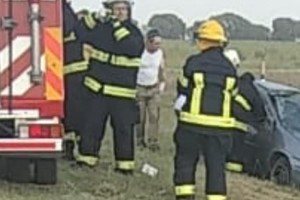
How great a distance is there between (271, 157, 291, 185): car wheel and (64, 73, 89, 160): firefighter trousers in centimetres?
246

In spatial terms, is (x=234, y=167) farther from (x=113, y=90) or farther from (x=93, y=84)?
(x=93, y=84)

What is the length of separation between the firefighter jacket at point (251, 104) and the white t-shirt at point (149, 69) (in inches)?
123

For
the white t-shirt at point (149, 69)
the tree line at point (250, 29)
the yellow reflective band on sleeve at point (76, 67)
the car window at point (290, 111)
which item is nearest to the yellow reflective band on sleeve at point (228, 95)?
the yellow reflective band on sleeve at point (76, 67)

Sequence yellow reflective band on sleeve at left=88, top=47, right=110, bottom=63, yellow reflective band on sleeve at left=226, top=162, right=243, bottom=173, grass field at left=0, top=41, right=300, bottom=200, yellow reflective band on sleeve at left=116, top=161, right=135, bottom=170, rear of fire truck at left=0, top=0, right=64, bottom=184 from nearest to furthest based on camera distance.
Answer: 1. rear of fire truck at left=0, top=0, right=64, bottom=184
2. grass field at left=0, top=41, right=300, bottom=200
3. yellow reflective band on sleeve at left=88, top=47, right=110, bottom=63
4. yellow reflective band on sleeve at left=116, top=161, right=135, bottom=170
5. yellow reflective band on sleeve at left=226, top=162, right=243, bottom=173

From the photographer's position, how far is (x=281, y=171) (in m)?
14.7

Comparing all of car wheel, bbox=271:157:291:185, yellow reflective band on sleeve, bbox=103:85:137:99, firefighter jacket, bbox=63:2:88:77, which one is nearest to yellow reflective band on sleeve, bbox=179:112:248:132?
yellow reflective band on sleeve, bbox=103:85:137:99

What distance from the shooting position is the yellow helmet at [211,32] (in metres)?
11.6

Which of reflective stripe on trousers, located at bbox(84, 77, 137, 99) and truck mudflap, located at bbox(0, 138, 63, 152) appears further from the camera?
reflective stripe on trousers, located at bbox(84, 77, 137, 99)

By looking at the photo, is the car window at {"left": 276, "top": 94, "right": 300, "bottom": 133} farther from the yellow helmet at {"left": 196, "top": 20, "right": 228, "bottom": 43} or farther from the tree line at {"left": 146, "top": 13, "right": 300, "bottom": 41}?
the tree line at {"left": 146, "top": 13, "right": 300, "bottom": 41}

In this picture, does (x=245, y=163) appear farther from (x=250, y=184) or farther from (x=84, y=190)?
(x=84, y=190)

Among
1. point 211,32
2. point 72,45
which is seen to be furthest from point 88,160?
point 211,32

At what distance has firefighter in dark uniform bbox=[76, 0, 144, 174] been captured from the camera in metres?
13.3

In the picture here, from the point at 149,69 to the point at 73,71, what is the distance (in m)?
3.79

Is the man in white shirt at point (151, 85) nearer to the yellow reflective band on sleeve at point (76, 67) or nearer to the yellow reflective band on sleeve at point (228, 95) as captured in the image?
the yellow reflective band on sleeve at point (76, 67)
